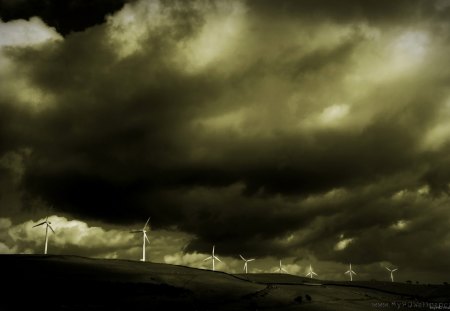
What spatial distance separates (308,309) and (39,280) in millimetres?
39791

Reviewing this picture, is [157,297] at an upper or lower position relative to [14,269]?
lower

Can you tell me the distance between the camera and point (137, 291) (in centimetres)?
6575

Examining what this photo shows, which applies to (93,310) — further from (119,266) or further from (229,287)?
(119,266)

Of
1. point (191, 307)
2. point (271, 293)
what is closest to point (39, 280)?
point (191, 307)

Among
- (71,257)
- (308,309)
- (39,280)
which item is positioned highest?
(71,257)

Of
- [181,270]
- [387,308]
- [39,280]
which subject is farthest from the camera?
[181,270]

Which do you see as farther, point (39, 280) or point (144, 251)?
point (144, 251)

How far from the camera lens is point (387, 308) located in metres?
81.9

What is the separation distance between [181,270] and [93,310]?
120ft

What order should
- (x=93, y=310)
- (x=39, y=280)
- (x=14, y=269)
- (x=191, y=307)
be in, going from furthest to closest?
(x=14, y=269) < (x=39, y=280) < (x=191, y=307) < (x=93, y=310)

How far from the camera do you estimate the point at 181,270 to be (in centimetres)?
8975

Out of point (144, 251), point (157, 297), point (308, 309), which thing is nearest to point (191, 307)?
point (157, 297)

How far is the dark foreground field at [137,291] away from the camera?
5894 centimetres

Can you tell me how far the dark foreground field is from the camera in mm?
58938
